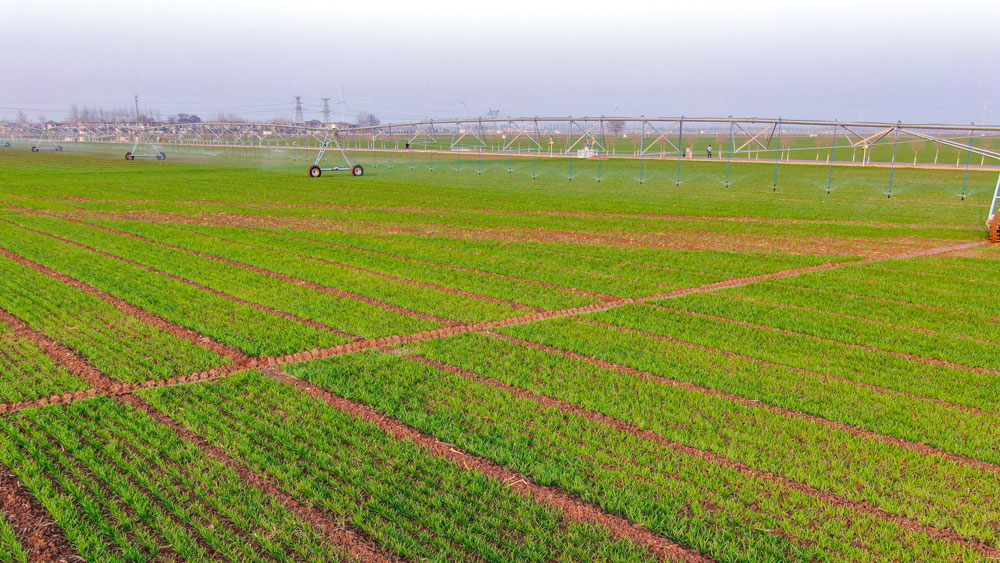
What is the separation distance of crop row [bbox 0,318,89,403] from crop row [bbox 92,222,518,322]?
163 inches

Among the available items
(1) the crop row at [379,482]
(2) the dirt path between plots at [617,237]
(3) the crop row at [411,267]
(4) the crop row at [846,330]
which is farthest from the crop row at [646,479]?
(2) the dirt path between plots at [617,237]

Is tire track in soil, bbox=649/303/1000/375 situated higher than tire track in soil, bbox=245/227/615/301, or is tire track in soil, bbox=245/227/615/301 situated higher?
tire track in soil, bbox=245/227/615/301

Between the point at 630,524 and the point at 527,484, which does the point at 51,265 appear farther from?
the point at 630,524

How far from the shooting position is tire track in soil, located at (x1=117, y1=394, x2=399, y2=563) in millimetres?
4398

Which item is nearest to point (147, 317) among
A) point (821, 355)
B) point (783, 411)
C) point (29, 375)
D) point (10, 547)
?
point (29, 375)

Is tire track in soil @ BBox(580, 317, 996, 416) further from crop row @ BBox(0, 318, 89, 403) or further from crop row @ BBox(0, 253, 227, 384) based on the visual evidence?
crop row @ BBox(0, 318, 89, 403)

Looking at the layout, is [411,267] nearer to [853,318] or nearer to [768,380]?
[853,318]

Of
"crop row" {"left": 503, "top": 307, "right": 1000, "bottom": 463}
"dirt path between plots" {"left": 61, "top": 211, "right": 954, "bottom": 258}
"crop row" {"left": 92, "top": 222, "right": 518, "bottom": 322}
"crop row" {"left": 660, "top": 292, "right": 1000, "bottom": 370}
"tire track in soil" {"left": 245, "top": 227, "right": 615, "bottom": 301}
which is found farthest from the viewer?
"dirt path between plots" {"left": 61, "top": 211, "right": 954, "bottom": 258}

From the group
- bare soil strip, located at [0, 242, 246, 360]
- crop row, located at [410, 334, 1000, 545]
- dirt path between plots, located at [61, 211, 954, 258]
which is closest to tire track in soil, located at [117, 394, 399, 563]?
bare soil strip, located at [0, 242, 246, 360]

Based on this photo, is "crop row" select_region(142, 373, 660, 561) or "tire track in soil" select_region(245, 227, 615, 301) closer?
"crop row" select_region(142, 373, 660, 561)

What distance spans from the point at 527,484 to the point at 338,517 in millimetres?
1305

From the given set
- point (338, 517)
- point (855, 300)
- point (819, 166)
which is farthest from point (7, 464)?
point (819, 166)

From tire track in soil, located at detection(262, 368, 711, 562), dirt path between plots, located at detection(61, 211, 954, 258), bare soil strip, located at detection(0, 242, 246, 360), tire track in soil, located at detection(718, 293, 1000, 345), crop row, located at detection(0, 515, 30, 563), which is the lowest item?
crop row, located at detection(0, 515, 30, 563)

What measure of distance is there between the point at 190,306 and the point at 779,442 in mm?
7534
